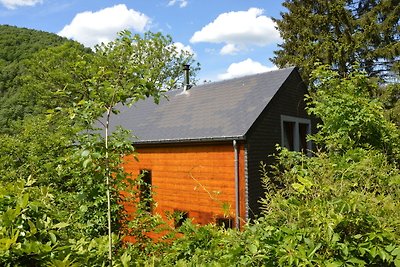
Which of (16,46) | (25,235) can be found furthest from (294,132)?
(16,46)

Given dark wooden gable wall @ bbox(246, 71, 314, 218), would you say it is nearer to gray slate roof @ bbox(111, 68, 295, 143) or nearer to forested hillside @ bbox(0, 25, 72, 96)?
gray slate roof @ bbox(111, 68, 295, 143)

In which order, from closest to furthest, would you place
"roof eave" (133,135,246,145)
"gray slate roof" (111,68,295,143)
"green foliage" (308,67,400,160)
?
"green foliage" (308,67,400,160) → "roof eave" (133,135,246,145) → "gray slate roof" (111,68,295,143)

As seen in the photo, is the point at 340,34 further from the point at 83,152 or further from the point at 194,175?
the point at 83,152

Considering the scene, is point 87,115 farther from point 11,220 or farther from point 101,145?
point 11,220

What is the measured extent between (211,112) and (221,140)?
2266 millimetres

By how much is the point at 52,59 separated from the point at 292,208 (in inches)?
1435

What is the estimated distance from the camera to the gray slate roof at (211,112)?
1128cm

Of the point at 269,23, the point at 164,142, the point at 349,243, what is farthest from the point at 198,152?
the point at 269,23

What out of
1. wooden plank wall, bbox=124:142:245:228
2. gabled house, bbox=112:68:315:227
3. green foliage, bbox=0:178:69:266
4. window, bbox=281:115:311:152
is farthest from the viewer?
window, bbox=281:115:311:152

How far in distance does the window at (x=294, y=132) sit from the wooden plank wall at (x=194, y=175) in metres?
3.23

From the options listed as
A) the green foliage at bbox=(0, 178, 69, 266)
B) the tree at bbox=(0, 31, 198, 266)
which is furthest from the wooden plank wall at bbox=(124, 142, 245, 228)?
the green foliage at bbox=(0, 178, 69, 266)

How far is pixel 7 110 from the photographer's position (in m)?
36.7

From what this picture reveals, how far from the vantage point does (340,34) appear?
2362cm

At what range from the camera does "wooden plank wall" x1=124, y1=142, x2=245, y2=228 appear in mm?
10930
